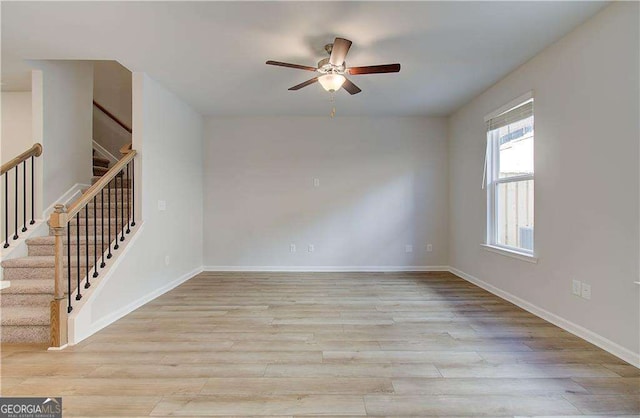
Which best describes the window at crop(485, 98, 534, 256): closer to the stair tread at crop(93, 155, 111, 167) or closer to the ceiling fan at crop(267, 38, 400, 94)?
the ceiling fan at crop(267, 38, 400, 94)

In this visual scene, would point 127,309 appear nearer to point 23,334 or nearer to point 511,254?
point 23,334

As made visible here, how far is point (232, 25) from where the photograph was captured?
7.89 ft

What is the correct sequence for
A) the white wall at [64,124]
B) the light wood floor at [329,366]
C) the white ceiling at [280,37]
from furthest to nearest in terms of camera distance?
the white wall at [64,124] → the white ceiling at [280,37] → the light wood floor at [329,366]

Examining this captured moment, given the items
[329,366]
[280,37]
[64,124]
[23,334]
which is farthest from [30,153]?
[329,366]

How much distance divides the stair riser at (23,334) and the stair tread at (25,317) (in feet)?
0.11

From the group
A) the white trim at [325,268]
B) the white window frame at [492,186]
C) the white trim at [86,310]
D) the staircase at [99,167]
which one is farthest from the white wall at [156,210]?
the white window frame at [492,186]

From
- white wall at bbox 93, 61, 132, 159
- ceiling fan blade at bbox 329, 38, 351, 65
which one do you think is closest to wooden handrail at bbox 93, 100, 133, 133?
white wall at bbox 93, 61, 132, 159

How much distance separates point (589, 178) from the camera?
231cm

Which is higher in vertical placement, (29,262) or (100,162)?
(100,162)

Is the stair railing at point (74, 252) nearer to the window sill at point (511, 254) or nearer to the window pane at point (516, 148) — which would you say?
the window sill at point (511, 254)

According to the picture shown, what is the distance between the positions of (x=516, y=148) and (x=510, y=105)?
0.49m

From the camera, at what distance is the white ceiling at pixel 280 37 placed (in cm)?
221

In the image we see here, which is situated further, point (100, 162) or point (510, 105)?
point (100, 162)

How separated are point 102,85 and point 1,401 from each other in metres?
5.93
